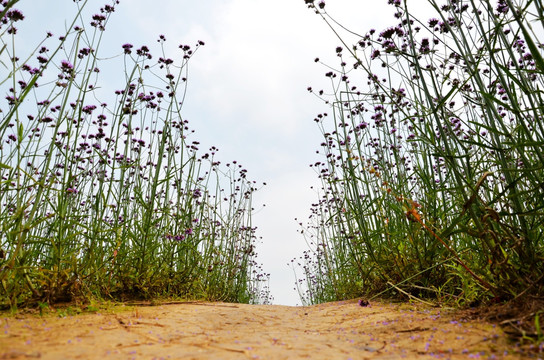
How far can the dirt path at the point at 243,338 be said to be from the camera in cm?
116

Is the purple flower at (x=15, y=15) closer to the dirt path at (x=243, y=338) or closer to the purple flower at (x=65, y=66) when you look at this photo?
the purple flower at (x=65, y=66)

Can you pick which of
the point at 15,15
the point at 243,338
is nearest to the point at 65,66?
the point at 15,15

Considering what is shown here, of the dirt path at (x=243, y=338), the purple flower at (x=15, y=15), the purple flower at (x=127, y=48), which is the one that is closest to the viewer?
the dirt path at (x=243, y=338)

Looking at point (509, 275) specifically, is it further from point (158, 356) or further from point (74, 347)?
point (74, 347)

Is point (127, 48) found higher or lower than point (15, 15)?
higher

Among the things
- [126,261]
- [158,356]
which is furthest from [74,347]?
[126,261]

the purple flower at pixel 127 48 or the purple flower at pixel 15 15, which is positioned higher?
the purple flower at pixel 127 48

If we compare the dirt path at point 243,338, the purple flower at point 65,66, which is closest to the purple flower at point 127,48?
the purple flower at point 65,66

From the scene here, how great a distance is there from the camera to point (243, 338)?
5.08 feet

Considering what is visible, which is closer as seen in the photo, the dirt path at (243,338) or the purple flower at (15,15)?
the dirt path at (243,338)

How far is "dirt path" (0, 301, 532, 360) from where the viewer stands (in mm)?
1156

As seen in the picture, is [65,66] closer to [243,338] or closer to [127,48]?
[127,48]

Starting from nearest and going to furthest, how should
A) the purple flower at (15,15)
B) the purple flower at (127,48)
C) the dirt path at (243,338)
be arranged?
the dirt path at (243,338) → the purple flower at (15,15) → the purple flower at (127,48)

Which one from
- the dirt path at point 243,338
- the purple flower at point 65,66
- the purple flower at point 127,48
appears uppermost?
the purple flower at point 127,48
